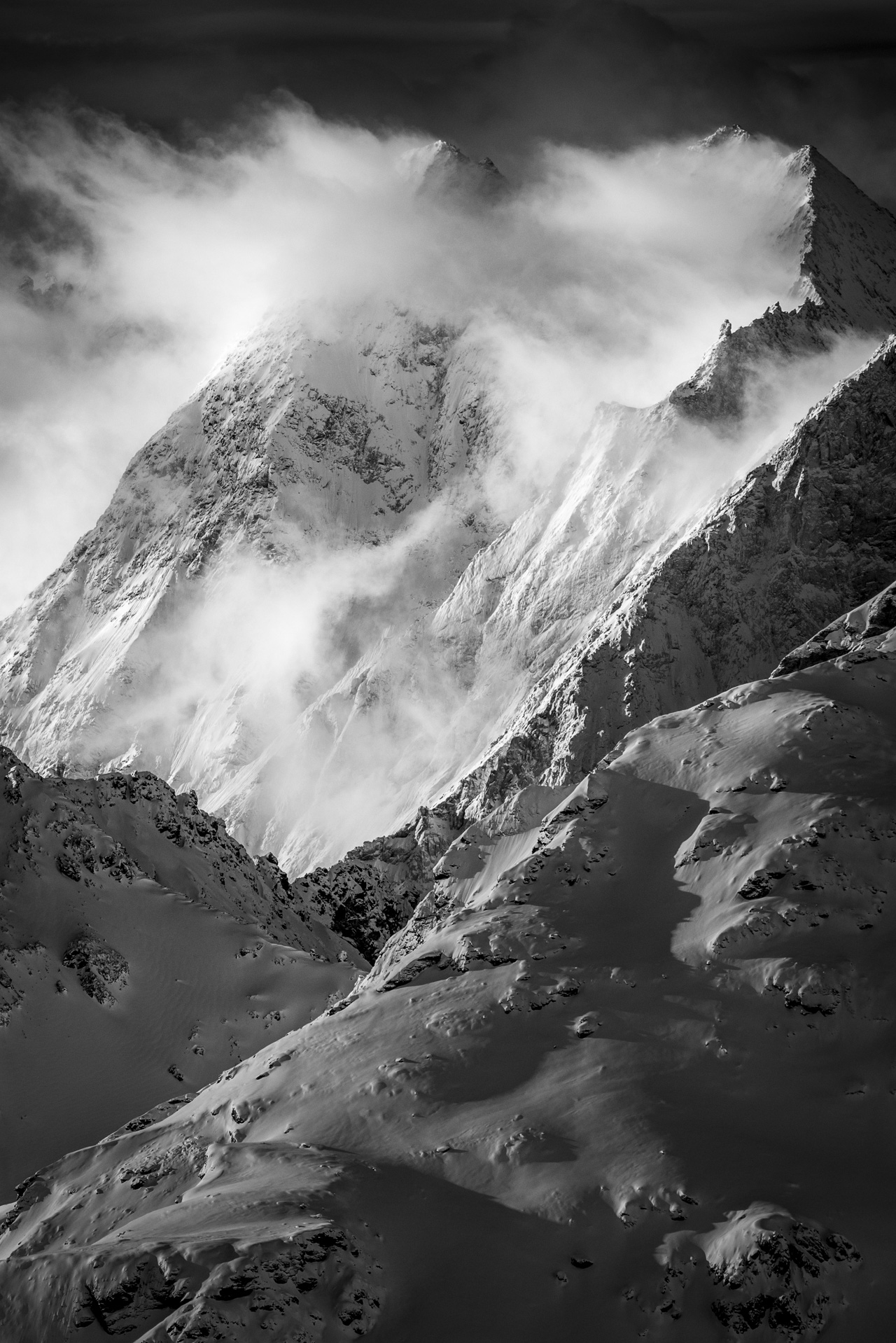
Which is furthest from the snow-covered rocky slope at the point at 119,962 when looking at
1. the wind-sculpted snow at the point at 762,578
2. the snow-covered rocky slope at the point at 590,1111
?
the wind-sculpted snow at the point at 762,578

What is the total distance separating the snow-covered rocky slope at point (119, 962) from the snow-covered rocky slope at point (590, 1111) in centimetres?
3299

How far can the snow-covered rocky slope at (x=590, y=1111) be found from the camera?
1571 inches

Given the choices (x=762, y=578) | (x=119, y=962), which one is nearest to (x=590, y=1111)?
(x=119, y=962)

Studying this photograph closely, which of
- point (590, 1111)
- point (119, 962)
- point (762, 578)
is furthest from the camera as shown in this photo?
point (762, 578)

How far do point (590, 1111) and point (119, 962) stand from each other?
219 ft

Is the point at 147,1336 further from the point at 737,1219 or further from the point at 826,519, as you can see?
the point at 826,519

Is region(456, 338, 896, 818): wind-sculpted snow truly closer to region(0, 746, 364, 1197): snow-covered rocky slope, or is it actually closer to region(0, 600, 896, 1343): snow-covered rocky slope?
region(0, 746, 364, 1197): snow-covered rocky slope

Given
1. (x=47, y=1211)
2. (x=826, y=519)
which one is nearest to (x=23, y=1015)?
(x=47, y=1211)

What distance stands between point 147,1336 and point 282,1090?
16.0 m

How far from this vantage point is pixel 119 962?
106000 mm

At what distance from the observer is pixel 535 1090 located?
4962 centimetres

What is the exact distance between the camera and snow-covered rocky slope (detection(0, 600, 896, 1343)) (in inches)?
1571

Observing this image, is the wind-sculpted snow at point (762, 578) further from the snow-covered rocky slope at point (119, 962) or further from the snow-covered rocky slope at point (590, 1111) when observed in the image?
the snow-covered rocky slope at point (590, 1111)

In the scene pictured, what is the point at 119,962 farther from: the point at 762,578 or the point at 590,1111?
→ the point at 762,578
